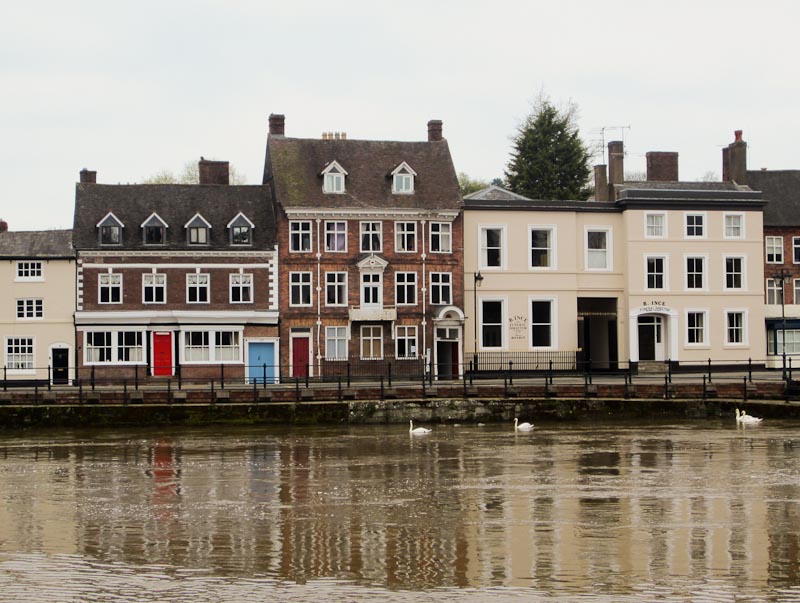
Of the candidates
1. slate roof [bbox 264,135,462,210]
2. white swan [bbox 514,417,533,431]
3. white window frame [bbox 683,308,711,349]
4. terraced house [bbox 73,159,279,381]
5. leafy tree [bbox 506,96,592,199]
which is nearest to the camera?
white swan [bbox 514,417,533,431]

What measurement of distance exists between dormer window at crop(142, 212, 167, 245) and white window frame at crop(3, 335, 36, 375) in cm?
660

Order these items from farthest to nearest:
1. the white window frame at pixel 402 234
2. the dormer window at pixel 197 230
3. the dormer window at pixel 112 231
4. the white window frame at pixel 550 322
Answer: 1. the white window frame at pixel 550 322
2. the white window frame at pixel 402 234
3. the dormer window at pixel 197 230
4. the dormer window at pixel 112 231

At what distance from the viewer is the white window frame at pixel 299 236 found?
53.0m

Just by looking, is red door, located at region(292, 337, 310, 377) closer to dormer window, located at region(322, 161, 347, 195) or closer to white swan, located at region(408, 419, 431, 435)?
dormer window, located at region(322, 161, 347, 195)

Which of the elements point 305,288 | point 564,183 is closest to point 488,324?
point 305,288

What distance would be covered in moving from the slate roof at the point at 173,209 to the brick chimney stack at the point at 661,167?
1930 cm

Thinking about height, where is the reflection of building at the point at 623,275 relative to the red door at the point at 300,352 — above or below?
Result: above

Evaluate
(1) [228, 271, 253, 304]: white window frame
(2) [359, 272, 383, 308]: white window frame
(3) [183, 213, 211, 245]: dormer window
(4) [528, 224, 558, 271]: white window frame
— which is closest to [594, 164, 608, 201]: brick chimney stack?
(4) [528, 224, 558, 271]: white window frame

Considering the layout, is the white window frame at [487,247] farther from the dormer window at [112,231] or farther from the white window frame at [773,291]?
the dormer window at [112,231]

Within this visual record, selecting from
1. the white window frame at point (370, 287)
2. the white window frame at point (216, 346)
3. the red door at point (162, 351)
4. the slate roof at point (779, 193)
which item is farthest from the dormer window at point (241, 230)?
the slate roof at point (779, 193)

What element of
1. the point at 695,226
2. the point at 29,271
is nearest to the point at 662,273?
the point at 695,226

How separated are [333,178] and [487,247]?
25.5ft

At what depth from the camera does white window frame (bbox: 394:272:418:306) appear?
2110 inches

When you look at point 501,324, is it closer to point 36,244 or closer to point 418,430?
point 418,430
